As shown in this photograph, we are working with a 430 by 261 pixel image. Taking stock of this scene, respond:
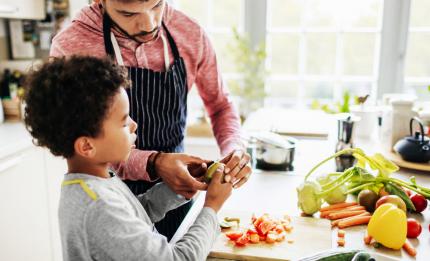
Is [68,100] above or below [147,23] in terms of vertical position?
below

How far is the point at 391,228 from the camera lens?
3.38 feet

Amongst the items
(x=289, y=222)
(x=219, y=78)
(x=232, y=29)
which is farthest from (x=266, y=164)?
(x=232, y=29)

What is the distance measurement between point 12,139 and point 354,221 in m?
1.74

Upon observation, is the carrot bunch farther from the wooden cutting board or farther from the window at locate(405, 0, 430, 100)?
the window at locate(405, 0, 430, 100)

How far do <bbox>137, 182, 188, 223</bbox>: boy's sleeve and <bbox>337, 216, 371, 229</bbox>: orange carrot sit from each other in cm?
42

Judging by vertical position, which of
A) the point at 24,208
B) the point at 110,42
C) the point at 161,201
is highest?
the point at 110,42

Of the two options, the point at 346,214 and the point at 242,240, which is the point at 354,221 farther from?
the point at 242,240

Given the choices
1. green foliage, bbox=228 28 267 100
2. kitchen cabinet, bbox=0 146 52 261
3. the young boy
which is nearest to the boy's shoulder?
the young boy

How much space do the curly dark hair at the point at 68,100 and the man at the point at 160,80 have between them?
12.0 inches

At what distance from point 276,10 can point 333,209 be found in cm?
211

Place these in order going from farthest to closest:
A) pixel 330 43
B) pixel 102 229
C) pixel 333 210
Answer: pixel 330 43 < pixel 333 210 < pixel 102 229

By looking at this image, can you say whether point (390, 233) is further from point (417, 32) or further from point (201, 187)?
point (417, 32)

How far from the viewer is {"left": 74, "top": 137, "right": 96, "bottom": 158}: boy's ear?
2.90 ft

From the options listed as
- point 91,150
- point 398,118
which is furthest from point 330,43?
point 91,150
